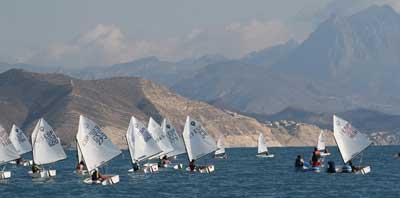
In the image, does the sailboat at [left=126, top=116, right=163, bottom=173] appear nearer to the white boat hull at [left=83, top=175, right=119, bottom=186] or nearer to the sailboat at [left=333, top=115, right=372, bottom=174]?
the white boat hull at [left=83, top=175, right=119, bottom=186]

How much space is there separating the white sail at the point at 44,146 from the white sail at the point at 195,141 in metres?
15.2

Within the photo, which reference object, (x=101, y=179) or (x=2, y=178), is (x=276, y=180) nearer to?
(x=101, y=179)

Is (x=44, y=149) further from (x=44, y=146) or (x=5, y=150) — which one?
(x=5, y=150)

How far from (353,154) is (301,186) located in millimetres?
15596

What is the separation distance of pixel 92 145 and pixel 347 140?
30.1 meters

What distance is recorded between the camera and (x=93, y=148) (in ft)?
325

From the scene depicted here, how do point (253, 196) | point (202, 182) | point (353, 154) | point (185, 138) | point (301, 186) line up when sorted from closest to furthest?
point (253, 196) → point (301, 186) → point (202, 182) → point (353, 154) → point (185, 138)

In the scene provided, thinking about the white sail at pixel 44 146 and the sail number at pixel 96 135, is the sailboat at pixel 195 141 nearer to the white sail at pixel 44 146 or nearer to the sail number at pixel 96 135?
the white sail at pixel 44 146

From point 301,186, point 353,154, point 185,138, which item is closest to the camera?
point 301,186

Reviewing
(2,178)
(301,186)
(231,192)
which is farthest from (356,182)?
(2,178)

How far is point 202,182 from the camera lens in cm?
10431

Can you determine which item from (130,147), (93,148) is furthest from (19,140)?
(93,148)

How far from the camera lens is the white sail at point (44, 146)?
11631cm

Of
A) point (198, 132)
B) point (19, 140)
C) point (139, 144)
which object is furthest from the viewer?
point (19, 140)
